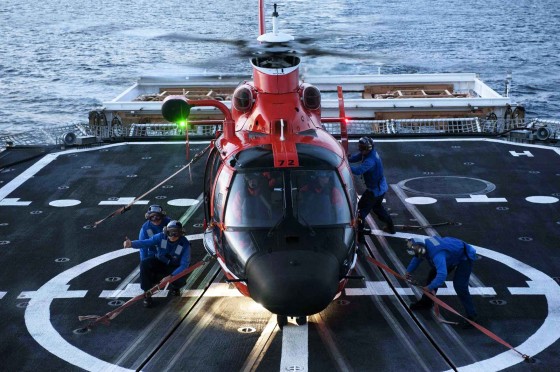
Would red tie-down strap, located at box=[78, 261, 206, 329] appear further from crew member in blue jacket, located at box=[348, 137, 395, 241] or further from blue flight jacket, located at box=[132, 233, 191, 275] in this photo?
crew member in blue jacket, located at box=[348, 137, 395, 241]

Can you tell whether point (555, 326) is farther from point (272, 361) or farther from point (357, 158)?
point (357, 158)

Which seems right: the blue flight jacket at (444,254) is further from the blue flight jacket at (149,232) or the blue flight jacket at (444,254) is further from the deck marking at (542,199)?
the deck marking at (542,199)

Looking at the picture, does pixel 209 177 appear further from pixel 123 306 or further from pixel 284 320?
pixel 284 320

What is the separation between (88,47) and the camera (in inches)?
3789

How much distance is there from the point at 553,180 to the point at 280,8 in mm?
95520

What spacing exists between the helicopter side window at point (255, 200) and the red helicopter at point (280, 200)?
0.02 meters

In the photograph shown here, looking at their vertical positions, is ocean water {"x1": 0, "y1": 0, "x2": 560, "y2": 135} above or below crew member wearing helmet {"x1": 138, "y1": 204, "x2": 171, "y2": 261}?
below

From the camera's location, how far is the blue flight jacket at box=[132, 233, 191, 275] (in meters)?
14.8

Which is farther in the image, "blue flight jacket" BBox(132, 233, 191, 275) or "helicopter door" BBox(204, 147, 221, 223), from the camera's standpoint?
"helicopter door" BBox(204, 147, 221, 223)

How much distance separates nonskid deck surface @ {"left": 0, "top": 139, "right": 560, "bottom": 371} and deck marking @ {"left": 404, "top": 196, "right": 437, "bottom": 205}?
0.26 ft

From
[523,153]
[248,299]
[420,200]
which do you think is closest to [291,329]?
[248,299]

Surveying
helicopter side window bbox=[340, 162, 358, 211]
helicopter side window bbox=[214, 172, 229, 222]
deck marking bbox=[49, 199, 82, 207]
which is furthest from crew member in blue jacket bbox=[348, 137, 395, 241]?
deck marking bbox=[49, 199, 82, 207]

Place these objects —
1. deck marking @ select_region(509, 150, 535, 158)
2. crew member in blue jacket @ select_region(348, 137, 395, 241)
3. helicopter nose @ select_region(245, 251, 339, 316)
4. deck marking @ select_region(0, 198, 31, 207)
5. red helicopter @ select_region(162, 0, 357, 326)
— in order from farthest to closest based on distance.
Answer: deck marking @ select_region(509, 150, 535, 158) → deck marking @ select_region(0, 198, 31, 207) → crew member in blue jacket @ select_region(348, 137, 395, 241) → red helicopter @ select_region(162, 0, 357, 326) → helicopter nose @ select_region(245, 251, 339, 316)

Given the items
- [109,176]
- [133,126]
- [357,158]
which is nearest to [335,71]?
[133,126]
